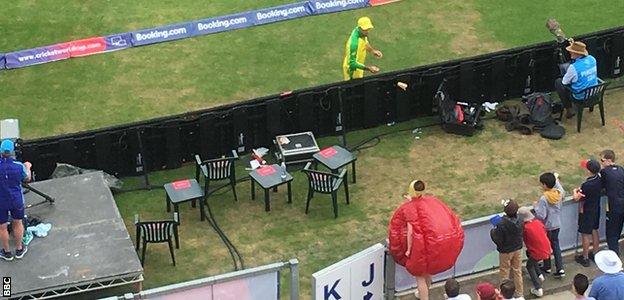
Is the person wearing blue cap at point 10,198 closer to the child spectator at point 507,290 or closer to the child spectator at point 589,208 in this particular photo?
the child spectator at point 507,290

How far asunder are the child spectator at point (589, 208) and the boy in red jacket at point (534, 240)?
2.89 ft

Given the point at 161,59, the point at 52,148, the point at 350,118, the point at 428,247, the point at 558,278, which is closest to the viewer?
the point at 428,247

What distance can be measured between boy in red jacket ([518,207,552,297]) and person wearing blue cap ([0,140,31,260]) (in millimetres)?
6793

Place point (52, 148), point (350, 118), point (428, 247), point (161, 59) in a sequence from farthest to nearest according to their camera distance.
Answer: point (161, 59) < point (350, 118) < point (52, 148) < point (428, 247)

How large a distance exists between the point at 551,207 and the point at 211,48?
9430mm

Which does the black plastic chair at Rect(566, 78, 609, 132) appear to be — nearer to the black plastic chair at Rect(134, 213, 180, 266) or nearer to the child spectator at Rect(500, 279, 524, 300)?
the child spectator at Rect(500, 279, 524, 300)

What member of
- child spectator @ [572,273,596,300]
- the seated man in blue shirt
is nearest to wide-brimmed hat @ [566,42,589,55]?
the seated man in blue shirt

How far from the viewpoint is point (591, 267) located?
15.7 meters

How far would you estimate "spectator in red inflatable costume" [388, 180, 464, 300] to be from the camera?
1380cm

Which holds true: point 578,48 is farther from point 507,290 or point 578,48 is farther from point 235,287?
point 235,287

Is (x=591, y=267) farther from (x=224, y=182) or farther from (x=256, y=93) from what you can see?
(x=256, y=93)

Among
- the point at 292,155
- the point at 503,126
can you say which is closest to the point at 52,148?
the point at 292,155

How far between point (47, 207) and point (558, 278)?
7533 mm

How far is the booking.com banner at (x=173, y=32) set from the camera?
846 inches
